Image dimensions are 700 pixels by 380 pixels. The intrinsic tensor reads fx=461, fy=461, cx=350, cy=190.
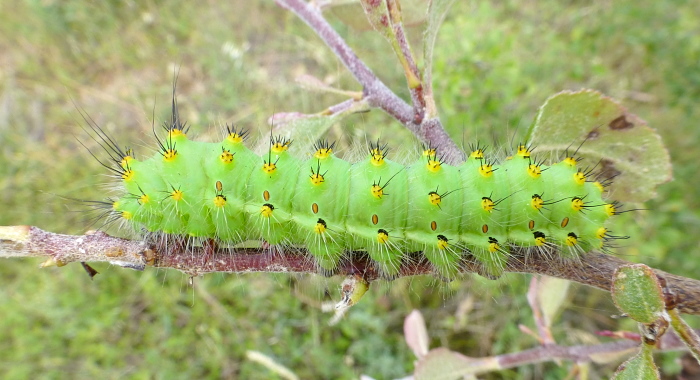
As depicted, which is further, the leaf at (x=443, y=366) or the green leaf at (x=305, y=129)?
the leaf at (x=443, y=366)

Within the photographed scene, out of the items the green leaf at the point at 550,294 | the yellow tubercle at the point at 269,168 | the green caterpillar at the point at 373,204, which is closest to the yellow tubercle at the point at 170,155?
the green caterpillar at the point at 373,204

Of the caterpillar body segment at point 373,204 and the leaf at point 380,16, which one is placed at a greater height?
the leaf at point 380,16

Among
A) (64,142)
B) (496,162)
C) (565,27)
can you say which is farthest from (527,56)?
(64,142)

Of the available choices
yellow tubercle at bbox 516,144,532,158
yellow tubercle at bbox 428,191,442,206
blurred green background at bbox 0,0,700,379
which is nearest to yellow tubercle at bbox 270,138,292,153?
yellow tubercle at bbox 428,191,442,206

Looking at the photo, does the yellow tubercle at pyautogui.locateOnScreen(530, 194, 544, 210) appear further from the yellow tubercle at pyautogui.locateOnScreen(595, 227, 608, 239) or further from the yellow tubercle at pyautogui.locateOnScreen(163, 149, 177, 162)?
the yellow tubercle at pyautogui.locateOnScreen(163, 149, 177, 162)

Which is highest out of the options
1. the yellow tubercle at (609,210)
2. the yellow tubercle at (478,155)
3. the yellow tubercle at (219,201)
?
the yellow tubercle at (478,155)

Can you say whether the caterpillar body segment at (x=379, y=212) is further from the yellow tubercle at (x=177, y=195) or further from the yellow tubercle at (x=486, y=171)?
the yellow tubercle at (x=177, y=195)

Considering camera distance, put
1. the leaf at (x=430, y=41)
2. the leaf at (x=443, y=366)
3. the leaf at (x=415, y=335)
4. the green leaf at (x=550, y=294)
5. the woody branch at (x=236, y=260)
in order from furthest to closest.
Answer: the leaf at (x=415, y=335) → the green leaf at (x=550, y=294) → the leaf at (x=443, y=366) → the leaf at (x=430, y=41) → the woody branch at (x=236, y=260)

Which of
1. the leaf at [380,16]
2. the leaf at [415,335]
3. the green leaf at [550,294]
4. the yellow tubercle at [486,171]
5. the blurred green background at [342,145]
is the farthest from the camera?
the blurred green background at [342,145]
